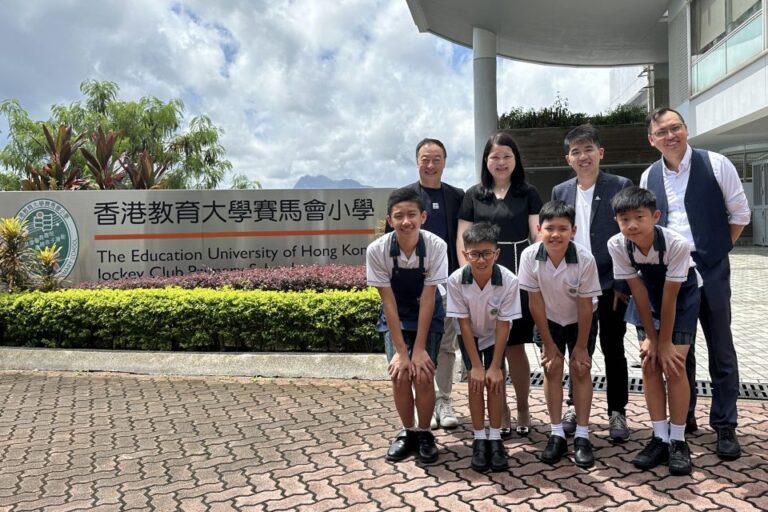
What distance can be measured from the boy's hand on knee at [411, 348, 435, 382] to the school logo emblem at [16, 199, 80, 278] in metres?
6.08

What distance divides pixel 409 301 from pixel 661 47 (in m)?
19.5

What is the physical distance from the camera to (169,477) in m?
3.28

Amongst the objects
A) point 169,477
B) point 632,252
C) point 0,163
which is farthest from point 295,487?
point 0,163

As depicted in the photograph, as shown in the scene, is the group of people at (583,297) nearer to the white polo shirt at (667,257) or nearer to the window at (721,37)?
the white polo shirt at (667,257)

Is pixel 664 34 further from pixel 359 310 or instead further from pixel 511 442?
pixel 511 442

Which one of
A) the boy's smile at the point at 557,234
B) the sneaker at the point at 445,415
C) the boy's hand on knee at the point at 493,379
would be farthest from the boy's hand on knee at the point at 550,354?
the sneaker at the point at 445,415

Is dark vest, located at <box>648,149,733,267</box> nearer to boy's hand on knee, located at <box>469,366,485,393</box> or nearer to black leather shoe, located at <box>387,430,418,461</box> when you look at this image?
boy's hand on knee, located at <box>469,366,485,393</box>

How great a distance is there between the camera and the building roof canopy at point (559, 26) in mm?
15891

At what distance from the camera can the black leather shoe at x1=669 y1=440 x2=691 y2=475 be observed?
303 cm

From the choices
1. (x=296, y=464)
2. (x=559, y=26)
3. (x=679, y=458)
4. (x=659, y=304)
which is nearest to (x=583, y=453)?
(x=679, y=458)

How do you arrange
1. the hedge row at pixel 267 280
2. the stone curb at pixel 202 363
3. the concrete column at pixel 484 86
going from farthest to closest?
the concrete column at pixel 484 86 → the hedge row at pixel 267 280 → the stone curb at pixel 202 363

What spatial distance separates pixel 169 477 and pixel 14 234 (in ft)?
16.8

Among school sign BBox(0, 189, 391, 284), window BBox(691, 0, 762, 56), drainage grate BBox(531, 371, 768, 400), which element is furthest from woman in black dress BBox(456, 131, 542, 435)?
window BBox(691, 0, 762, 56)

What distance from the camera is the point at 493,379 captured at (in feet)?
10.8
